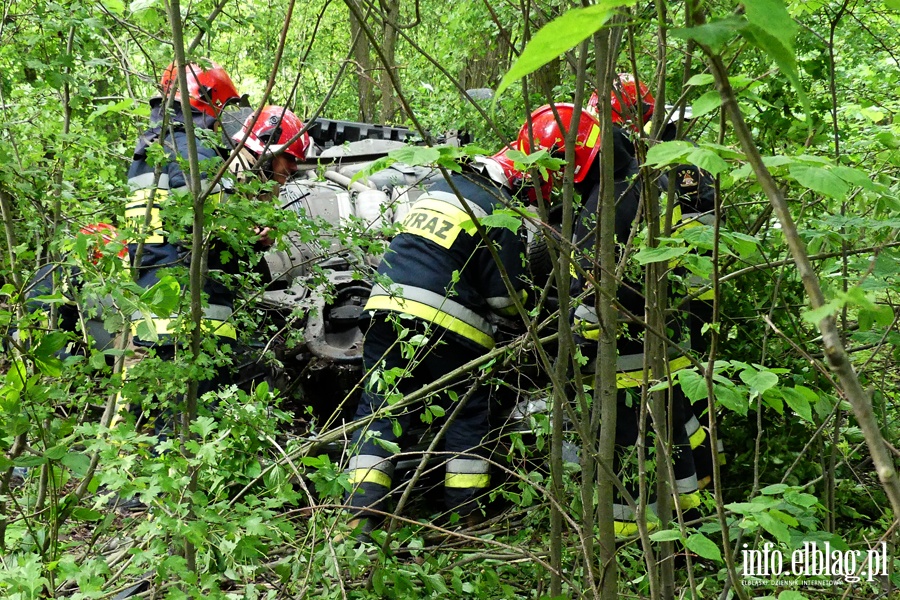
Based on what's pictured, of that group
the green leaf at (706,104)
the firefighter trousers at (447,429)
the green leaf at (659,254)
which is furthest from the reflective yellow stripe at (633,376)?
the green leaf at (706,104)

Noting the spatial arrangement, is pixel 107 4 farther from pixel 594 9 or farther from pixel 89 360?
pixel 594 9

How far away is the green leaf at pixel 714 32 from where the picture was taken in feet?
2.61

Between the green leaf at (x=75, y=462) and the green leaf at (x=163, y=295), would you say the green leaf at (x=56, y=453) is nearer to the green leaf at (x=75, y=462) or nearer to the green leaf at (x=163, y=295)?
the green leaf at (x=75, y=462)

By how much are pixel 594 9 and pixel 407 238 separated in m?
3.19

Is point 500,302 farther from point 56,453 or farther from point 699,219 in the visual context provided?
point 56,453

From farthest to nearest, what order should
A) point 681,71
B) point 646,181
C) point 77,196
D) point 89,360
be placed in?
1. point 681,71
2. point 77,196
3. point 89,360
4. point 646,181

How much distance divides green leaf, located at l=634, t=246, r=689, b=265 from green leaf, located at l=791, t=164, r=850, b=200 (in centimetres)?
28

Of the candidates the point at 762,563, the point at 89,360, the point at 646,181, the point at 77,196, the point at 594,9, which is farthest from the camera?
the point at 77,196

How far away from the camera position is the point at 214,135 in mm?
2607

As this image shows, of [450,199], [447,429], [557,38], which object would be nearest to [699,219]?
[450,199]

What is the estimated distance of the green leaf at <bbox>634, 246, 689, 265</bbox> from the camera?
57.1 inches

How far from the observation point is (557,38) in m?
0.65

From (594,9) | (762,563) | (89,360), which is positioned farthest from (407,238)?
(594,9)

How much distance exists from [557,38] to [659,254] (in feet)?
2.96
